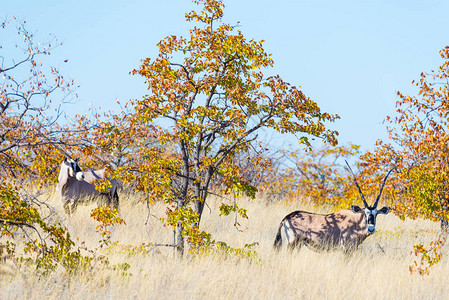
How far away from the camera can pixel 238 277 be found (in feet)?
27.2

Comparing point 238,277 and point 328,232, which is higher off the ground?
point 328,232

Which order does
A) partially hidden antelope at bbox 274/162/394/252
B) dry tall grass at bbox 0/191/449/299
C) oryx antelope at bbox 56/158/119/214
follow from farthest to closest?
oryx antelope at bbox 56/158/119/214 → partially hidden antelope at bbox 274/162/394/252 → dry tall grass at bbox 0/191/449/299

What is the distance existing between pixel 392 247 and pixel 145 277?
6772 millimetres

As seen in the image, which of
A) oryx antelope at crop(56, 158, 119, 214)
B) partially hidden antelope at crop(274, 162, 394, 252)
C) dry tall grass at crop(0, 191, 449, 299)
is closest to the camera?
dry tall grass at crop(0, 191, 449, 299)

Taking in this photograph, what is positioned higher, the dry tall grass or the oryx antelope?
the oryx antelope

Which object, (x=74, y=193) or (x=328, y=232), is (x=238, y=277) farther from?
(x=74, y=193)

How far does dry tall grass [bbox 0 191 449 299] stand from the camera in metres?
7.18

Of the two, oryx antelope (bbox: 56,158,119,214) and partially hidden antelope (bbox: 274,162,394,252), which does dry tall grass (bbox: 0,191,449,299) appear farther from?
oryx antelope (bbox: 56,158,119,214)

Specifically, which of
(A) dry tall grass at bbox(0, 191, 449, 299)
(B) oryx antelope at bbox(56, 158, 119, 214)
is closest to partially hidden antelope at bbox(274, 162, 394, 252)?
(A) dry tall grass at bbox(0, 191, 449, 299)

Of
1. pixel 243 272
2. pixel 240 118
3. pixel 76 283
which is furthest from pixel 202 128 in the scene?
pixel 76 283

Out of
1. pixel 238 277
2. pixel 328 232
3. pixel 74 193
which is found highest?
pixel 74 193

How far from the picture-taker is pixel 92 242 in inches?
439

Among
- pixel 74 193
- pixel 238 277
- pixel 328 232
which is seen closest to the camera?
pixel 238 277

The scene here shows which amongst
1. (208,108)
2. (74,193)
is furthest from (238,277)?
(74,193)
